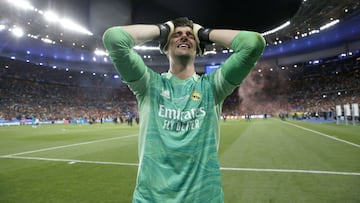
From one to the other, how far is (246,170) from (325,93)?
66.5 meters

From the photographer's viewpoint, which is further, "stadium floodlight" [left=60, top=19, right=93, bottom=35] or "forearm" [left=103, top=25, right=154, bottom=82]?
"stadium floodlight" [left=60, top=19, right=93, bottom=35]

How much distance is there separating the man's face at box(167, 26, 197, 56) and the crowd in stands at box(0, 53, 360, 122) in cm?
5654

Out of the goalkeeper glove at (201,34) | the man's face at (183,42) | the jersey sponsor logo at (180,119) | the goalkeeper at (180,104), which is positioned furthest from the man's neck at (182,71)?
the jersey sponsor logo at (180,119)

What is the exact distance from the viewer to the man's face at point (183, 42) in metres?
2.43

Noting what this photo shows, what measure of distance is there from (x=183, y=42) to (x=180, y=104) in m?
0.57

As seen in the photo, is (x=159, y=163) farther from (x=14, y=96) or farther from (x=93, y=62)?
(x=93, y=62)

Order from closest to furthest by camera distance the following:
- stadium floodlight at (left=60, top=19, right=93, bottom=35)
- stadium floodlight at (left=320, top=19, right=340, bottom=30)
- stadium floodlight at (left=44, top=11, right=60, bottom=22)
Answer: stadium floodlight at (left=44, top=11, right=60, bottom=22) → stadium floodlight at (left=60, top=19, right=93, bottom=35) → stadium floodlight at (left=320, top=19, right=340, bottom=30)

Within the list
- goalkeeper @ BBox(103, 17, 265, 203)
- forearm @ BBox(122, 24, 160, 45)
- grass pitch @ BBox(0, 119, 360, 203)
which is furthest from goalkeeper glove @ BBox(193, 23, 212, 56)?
grass pitch @ BBox(0, 119, 360, 203)

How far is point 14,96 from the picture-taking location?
5944cm

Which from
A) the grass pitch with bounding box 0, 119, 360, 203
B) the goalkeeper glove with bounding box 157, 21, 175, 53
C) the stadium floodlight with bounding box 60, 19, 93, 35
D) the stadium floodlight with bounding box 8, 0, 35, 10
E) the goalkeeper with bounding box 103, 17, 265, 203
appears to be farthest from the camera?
the stadium floodlight with bounding box 60, 19, 93, 35

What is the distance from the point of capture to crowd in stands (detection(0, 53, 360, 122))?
59781mm

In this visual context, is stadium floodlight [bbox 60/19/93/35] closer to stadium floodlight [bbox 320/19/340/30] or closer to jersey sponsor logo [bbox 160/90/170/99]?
stadium floodlight [bbox 320/19/340/30]

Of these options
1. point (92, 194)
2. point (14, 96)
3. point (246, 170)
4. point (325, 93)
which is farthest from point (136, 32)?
point (325, 93)

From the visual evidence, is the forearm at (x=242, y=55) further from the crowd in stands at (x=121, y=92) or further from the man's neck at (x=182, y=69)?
the crowd in stands at (x=121, y=92)
